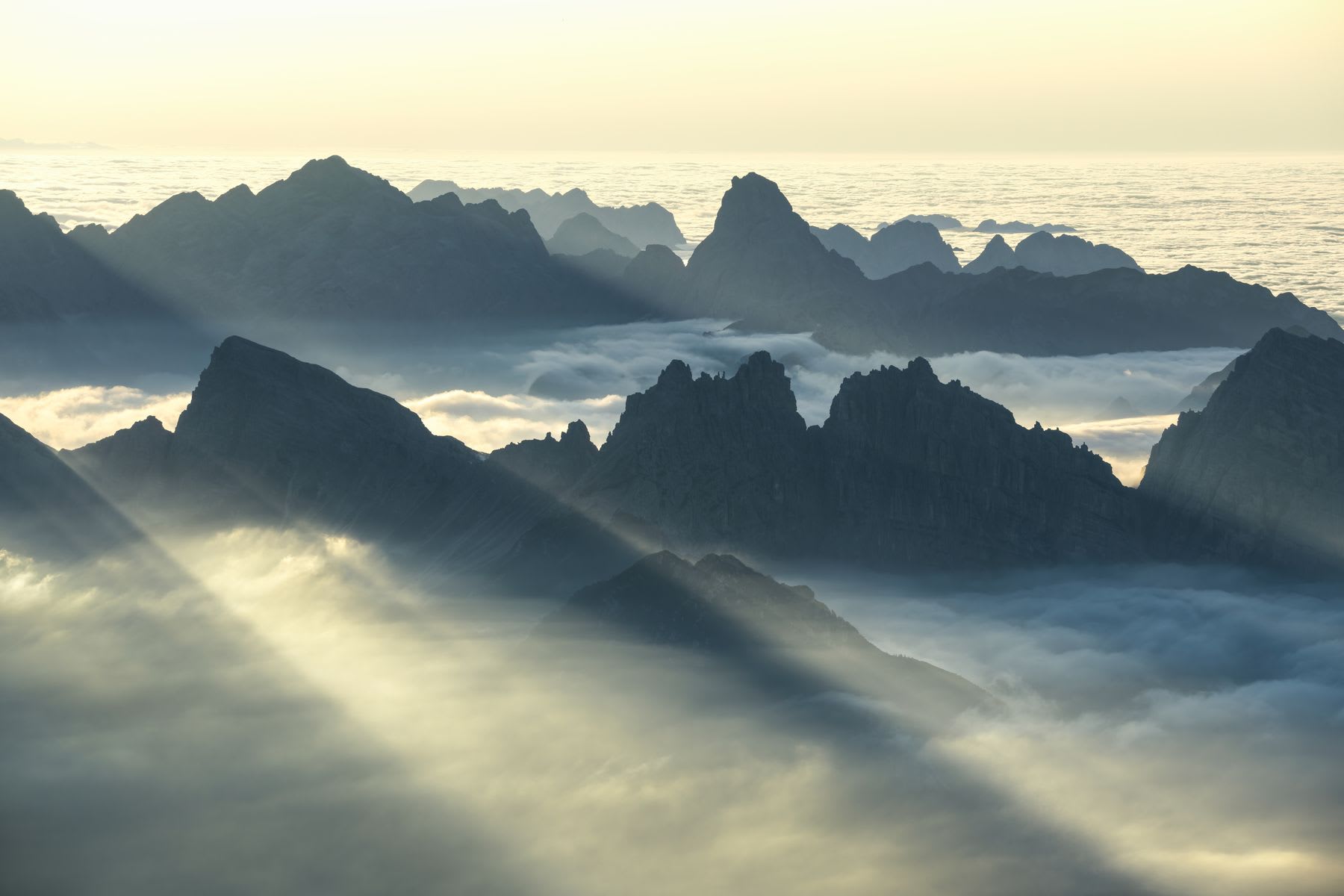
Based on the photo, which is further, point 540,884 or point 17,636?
point 17,636

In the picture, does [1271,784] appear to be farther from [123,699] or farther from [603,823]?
[123,699]

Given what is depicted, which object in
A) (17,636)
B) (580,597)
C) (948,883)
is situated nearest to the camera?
(948,883)

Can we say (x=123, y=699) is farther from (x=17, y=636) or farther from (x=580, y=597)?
(x=580, y=597)

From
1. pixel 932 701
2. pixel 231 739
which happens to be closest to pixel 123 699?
pixel 231 739

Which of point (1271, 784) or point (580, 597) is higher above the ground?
point (580, 597)

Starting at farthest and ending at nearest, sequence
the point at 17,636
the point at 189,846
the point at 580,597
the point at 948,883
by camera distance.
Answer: the point at 17,636
the point at 580,597
the point at 189,846
the point at 948,883

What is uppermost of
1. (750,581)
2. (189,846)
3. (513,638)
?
(750,581)

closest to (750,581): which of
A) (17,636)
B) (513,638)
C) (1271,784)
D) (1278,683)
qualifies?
(513,638)
